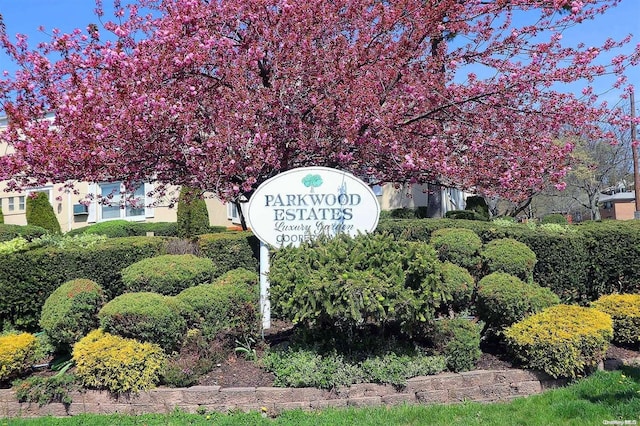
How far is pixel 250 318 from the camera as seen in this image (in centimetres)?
536

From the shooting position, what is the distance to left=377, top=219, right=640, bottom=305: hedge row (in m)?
6.63

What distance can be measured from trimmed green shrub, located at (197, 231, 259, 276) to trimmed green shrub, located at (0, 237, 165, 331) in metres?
1.05

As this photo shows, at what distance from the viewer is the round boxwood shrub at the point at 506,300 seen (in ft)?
16.5

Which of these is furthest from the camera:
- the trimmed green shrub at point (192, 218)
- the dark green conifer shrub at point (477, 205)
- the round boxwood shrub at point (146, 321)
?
the dark green conifer shrub at point (477, 205)

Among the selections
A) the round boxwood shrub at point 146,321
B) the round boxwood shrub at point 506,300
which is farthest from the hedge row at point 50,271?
the round boxwood shrub at point 506,300

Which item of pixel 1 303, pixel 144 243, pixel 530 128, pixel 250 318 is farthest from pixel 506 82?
pixel 1 303

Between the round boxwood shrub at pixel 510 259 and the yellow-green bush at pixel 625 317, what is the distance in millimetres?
856

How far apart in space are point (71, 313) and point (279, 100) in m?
3.34

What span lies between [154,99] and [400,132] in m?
3.07

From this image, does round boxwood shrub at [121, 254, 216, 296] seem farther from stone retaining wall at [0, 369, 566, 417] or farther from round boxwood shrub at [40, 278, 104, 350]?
stone retaining wall at [0, 369, 566, 417]

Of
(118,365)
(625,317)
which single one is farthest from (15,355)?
(625,317)

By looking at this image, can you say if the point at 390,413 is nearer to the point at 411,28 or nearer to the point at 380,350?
the point at 380,350

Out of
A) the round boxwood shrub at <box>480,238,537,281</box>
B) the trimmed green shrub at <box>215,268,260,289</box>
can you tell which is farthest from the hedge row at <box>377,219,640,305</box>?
the trimmed green shrub at <box>215,268,260,289</box>

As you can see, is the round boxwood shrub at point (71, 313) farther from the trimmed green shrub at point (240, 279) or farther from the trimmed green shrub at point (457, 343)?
the trimmed green shrub at point (457, 343)
